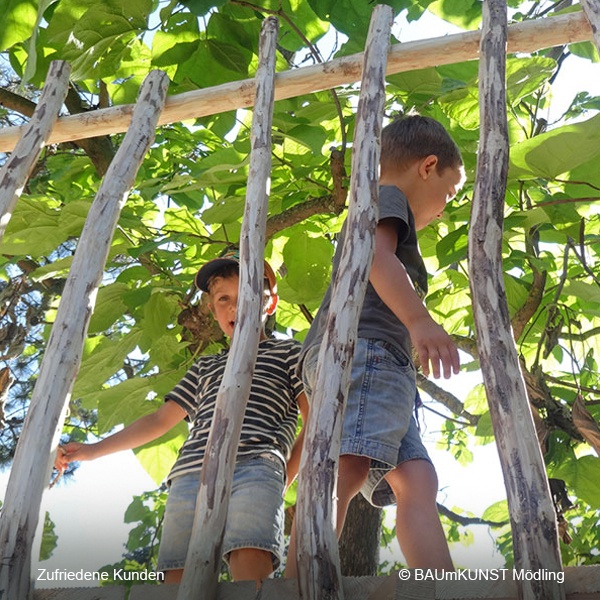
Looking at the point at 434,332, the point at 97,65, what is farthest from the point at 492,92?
the point at 97,65

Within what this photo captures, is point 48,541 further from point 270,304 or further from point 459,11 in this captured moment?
point 459,11

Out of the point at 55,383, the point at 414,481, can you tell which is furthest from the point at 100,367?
the point at 55,383

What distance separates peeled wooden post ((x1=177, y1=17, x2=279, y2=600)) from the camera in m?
0.72

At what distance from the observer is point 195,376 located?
154cm

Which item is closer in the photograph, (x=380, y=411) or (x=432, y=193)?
(x=380, y=411)

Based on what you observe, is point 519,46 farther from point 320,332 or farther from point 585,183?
point 320,332

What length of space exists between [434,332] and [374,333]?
8.5 inches

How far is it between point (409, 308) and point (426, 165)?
42 cm

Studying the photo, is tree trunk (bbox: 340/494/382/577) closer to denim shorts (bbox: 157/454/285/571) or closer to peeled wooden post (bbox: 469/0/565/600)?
denim shorts (bbox: 157/454/285/571)

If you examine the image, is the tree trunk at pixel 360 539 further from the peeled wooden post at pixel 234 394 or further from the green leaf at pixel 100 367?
the peeled wooden post at pixel 234 394

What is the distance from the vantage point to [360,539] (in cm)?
172

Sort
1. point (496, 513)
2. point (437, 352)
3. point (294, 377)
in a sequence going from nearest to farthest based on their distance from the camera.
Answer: point (437, 352), point (294, 377), point (496, 513)

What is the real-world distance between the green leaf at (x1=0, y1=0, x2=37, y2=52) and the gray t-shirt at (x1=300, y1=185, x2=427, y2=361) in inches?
26.9

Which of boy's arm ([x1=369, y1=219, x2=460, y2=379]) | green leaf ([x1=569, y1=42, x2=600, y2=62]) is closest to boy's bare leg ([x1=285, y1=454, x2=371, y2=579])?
boy's arm ([x1=369, y1=219, x2=460, y2=379])
